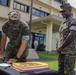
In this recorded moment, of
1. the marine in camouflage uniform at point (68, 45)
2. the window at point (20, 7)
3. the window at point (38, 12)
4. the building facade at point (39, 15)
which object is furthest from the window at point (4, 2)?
the marine in camouflage uniform at point (68, 45)

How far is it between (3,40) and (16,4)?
19.7m

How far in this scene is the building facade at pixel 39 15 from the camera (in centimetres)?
2103

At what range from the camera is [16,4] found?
22.3 meters

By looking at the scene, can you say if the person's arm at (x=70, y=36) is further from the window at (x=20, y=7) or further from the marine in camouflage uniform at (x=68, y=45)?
the window at (x=20, y=7)

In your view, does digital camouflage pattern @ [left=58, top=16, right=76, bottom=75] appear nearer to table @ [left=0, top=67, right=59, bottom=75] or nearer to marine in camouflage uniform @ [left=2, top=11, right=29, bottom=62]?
marine in camouflage uniform @ [left=2, top=11, right=29, bottom=62]

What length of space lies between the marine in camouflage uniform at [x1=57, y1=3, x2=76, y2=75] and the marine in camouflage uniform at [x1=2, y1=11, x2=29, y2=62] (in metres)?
0.62

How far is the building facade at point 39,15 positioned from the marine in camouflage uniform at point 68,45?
608 inches

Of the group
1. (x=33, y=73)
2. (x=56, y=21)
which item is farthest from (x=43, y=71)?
(x=56, y=21)

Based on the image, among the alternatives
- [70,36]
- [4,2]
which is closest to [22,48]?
[70,36]

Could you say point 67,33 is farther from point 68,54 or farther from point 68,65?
point 68,65

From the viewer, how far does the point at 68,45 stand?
10.2ft

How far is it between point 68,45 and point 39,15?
74.0 feet

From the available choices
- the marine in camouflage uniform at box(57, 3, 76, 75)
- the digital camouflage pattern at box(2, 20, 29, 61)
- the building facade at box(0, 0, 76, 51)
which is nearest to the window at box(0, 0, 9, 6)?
the building facade at box(0, 0, 76, 51)

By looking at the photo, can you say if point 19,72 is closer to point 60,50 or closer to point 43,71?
point 43,71
